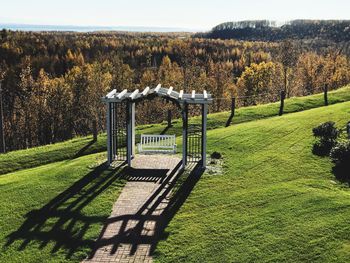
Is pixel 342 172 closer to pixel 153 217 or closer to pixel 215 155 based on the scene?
pixel 215 155

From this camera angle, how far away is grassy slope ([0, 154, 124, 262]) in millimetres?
14070

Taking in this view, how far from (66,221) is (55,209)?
1.16 m

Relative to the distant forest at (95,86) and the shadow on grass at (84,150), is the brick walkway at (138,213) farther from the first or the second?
the distant forest at (95,86)

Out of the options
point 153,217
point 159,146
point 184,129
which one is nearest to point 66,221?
point 153,217

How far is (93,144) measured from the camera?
26.5m

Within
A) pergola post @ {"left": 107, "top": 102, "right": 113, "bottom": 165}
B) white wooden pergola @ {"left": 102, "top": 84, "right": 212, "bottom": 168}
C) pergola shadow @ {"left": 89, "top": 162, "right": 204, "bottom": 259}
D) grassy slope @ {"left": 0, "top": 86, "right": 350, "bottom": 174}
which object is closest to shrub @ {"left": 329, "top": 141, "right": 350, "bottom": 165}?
white wooden pergola @ {"left": 102, "top": 84, "right": 212, "bottom": 168}

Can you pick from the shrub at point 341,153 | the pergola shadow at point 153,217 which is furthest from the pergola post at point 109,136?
the shrub at point 341,153

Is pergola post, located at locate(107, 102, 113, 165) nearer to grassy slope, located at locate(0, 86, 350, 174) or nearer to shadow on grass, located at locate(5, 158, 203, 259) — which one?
shadow on grass, located at locate(5, 158, 203, 259)

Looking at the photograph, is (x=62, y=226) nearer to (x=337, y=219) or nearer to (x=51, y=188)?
(x=51, y=188)

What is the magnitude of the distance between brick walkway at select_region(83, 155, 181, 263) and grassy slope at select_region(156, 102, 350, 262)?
2.32 feet

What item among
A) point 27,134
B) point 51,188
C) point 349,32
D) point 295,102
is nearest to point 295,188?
point 51,188

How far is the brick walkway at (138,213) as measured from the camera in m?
13.9

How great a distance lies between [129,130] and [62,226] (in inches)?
263

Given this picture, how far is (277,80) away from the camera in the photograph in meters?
71.5
